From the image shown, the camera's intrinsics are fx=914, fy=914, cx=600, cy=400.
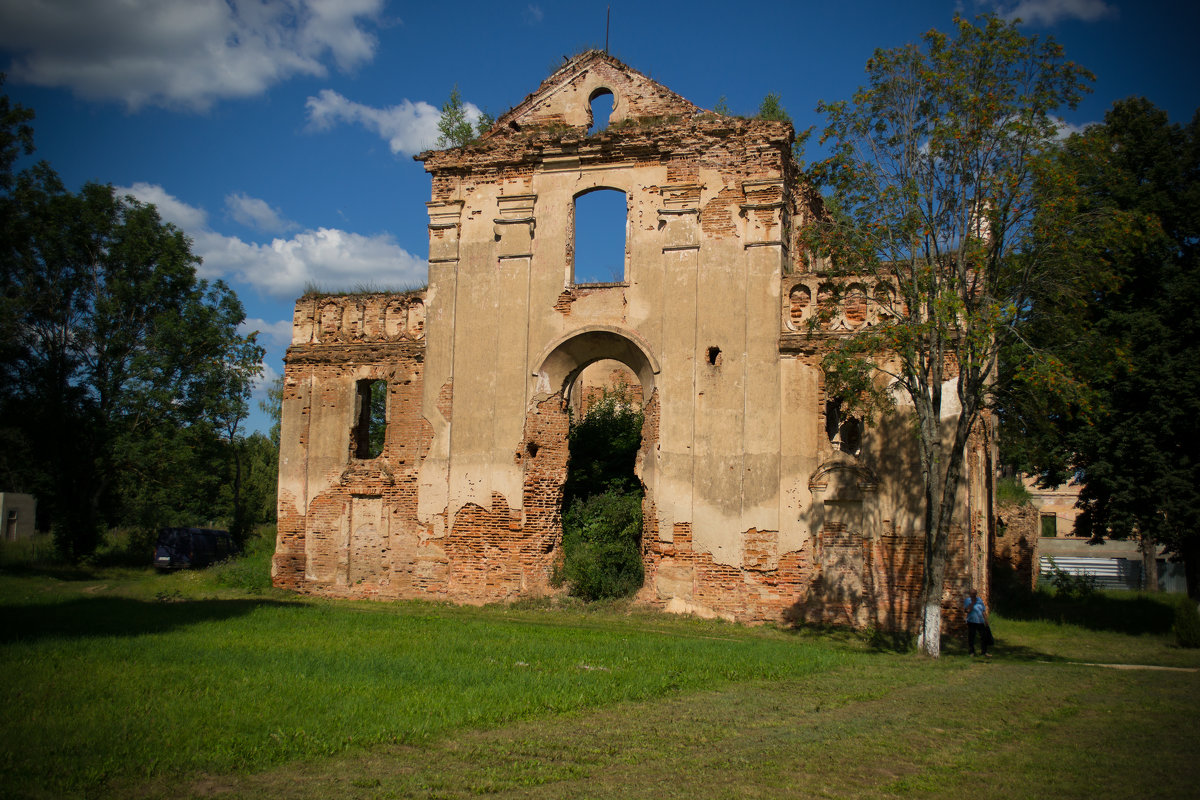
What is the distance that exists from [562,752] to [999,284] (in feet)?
35.2

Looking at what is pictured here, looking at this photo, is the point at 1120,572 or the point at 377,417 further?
the point at 377,417

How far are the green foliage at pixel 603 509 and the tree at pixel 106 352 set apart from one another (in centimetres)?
1209

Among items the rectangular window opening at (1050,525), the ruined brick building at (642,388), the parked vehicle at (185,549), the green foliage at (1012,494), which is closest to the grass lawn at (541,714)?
the ruined brick building at (642,388)

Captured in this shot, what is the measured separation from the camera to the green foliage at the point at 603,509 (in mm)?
18109

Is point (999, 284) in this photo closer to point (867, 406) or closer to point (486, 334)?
point (867, 406)

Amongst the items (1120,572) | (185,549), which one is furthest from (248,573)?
(1120,572)

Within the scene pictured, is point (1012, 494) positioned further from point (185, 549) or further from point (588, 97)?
point (185, 549)

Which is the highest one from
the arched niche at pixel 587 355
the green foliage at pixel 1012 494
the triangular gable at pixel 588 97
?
the triangular gable at pixel 588 97

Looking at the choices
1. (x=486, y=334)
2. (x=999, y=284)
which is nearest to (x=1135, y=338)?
(x=999, y=284)

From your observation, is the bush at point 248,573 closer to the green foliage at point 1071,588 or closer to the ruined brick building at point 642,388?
the ruined brick building at point 642,388

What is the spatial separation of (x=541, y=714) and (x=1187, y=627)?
13.2m

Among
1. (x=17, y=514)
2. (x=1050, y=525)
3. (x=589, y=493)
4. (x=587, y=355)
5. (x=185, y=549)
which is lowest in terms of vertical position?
(x=185, y=549)

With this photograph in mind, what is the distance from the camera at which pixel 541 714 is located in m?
8.61

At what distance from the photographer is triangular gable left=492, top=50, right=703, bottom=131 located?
19.1m
